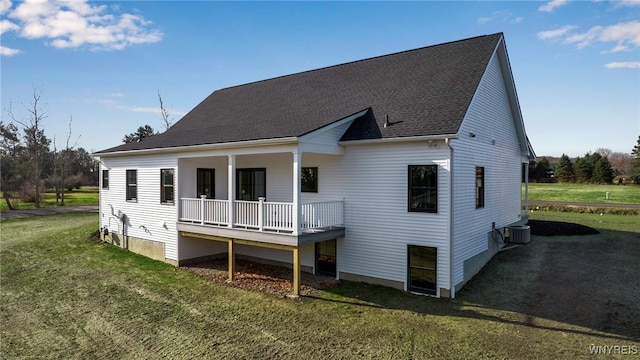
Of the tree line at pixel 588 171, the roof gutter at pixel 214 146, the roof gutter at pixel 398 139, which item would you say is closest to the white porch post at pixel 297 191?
the roof gutter at pixel 214 146

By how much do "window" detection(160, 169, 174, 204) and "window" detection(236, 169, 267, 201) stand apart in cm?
258

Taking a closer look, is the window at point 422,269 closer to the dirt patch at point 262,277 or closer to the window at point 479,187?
the dirt patch at point 262,277

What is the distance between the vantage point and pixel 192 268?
13453 millimetres

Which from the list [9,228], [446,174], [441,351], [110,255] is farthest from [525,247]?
[9,228]

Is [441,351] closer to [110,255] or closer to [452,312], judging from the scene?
[452,312]

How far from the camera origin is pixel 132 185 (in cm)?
1595

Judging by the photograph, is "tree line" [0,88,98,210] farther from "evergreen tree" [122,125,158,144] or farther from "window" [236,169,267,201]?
"window" [236,169,267,201]

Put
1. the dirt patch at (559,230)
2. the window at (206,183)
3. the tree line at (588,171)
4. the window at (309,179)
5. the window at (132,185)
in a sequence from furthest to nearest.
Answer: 1. the tree line at (588,171)
2. the dirt patch at (559,230)
3. the window at (132,185)
4. the window at (206,183)
5. the window at (309,179)

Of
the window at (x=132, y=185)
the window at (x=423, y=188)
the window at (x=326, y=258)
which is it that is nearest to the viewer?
the window at (x=423, y=188)

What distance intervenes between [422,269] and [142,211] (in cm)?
1185

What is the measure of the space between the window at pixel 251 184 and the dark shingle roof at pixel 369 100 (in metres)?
1.90

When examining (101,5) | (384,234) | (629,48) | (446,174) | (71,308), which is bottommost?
(71,308)

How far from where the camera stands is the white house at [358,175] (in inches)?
397

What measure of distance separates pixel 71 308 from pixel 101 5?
1107 centimetres
